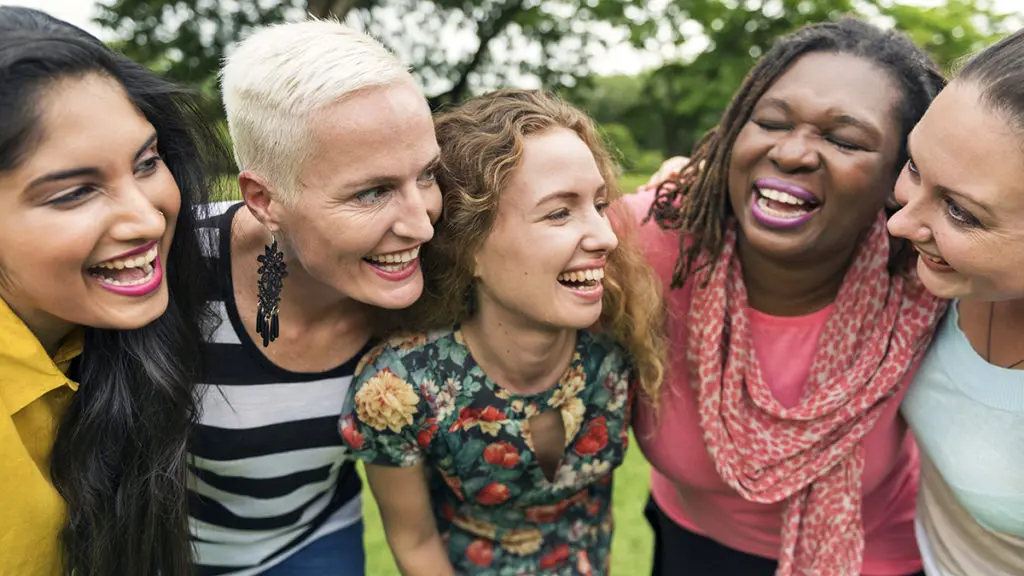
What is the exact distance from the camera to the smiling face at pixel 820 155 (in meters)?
2.15

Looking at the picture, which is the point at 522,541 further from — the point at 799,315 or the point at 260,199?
the point at 260,199

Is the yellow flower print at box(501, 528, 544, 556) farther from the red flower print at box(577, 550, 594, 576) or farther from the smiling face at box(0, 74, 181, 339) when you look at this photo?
the smiling face at box(0, 74, 181, 339)

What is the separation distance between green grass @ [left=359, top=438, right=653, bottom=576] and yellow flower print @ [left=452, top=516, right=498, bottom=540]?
1359 millimetres

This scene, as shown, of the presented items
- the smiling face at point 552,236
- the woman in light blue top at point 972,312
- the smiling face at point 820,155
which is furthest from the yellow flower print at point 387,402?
the woman in light blue top at point 972,312

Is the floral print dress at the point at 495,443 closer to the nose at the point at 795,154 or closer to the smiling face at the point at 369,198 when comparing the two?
the smiling face at the point at 369,198

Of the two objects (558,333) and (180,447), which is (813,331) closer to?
(558,333)

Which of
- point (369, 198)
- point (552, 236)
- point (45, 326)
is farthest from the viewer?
point (552, 236)

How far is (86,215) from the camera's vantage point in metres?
Answer: 1.65

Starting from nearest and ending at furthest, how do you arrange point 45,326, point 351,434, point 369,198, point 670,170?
point 45,326, point 369,198, point 351,434, point 670,170

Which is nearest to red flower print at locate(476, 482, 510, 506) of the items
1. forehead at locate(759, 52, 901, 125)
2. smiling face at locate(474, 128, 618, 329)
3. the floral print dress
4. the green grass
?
the floral print dress

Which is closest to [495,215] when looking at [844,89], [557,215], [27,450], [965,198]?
[557,215]

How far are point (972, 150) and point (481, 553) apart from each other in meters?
1.58

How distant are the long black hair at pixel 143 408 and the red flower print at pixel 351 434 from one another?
38cm

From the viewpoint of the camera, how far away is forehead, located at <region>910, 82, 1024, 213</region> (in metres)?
1.71
